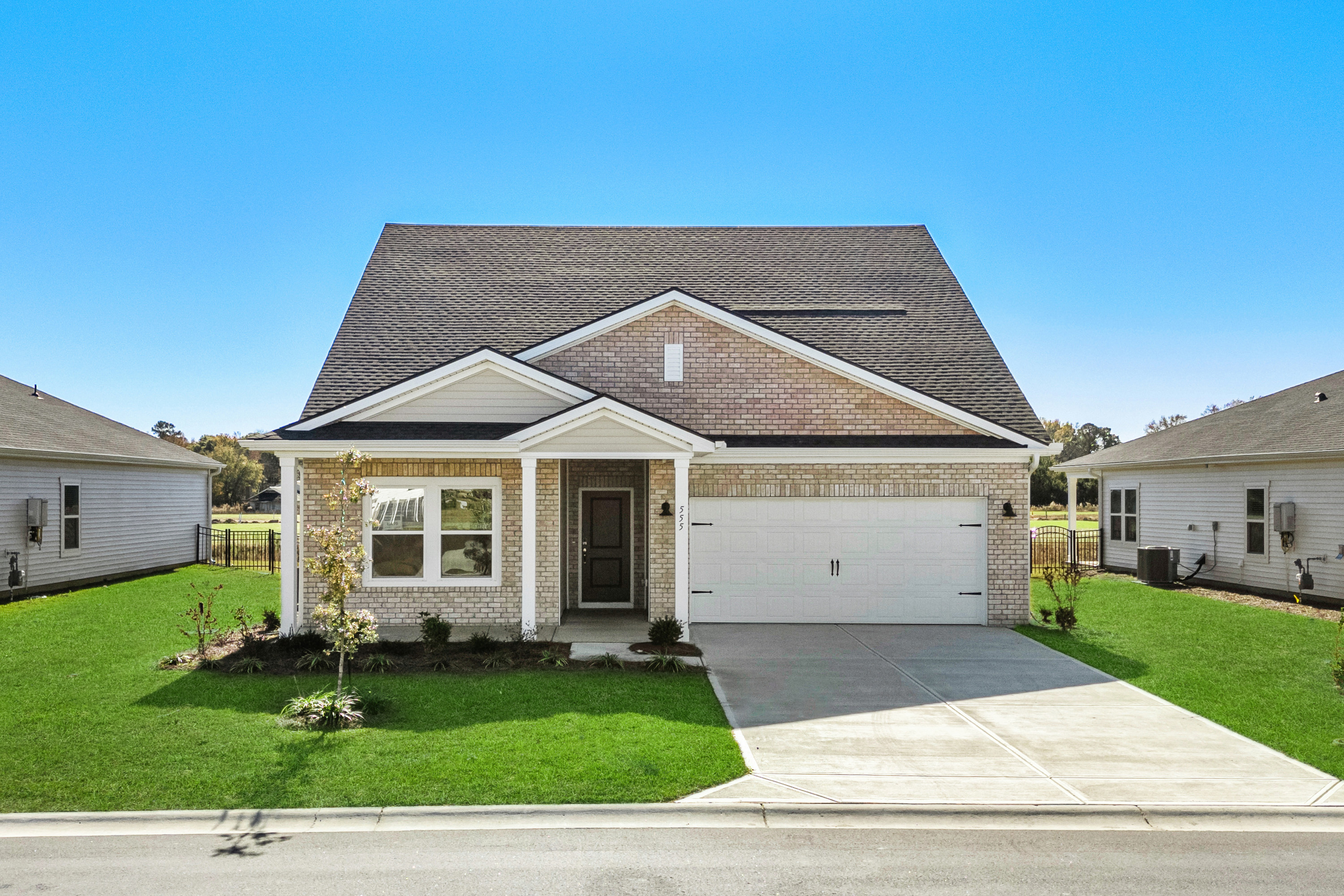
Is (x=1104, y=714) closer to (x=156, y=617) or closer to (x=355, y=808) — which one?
(x=355, y=808)

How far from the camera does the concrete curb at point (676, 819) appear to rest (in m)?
6.00

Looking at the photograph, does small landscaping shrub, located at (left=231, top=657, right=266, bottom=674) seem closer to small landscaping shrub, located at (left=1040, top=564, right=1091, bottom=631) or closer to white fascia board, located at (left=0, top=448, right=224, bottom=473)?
white fascia board, located at (left=0, top=448, right=224, bottom=473)

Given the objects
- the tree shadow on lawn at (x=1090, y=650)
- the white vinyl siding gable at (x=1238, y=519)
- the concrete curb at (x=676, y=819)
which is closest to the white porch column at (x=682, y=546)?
the tree shadow on lawn at (x=1090, y=650)

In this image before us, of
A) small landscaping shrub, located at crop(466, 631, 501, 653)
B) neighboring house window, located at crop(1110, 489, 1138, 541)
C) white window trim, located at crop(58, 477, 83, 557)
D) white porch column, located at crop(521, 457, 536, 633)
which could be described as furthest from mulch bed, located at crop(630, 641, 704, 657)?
neighboring house window, located at crop(1110, 489, 1138, 541)

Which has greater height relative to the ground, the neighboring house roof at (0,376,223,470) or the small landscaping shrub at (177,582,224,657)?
the neighboring house roof at (0,376,223,470)

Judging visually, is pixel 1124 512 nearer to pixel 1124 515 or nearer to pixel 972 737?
pixel 1124 515

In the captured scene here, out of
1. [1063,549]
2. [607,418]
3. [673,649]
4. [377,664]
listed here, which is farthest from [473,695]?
[1063,549]

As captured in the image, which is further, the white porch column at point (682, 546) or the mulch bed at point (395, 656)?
the white porch column at point (682, 546)

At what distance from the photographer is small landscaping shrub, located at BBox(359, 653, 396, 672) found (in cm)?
1046

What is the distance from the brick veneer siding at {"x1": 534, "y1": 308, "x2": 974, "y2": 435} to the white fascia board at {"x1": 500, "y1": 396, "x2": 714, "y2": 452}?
2.31m

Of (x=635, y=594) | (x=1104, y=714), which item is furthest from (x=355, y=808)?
(x=635, y=594)

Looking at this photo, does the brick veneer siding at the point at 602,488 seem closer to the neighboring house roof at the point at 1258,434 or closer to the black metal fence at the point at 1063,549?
the neighboring house roof at the point at 1258,434

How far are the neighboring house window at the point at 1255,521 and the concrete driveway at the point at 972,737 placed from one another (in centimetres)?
953

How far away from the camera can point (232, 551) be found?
25.0 meters
